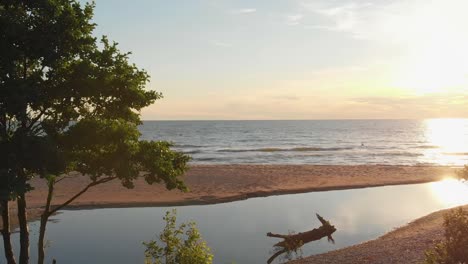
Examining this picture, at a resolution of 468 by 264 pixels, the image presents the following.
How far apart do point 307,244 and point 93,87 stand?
16.2m

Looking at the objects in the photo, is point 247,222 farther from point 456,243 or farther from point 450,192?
point 450,192

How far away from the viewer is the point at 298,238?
75.4 feet

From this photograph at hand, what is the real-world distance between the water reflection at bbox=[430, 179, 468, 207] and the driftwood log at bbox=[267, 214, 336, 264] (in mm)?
15749

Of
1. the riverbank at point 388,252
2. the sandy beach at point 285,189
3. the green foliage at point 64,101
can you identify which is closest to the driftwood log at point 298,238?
the riverbank at point 388,252

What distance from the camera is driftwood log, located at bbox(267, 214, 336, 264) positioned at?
2178 cm

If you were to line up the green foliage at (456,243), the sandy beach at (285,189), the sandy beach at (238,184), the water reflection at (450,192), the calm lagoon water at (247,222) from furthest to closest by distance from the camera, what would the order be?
1. the water reflection at (450,192)
2. the sandy beach at (238,184)
3. the calm lagoon water at (247,222)
4. the sandy beach at (285,189)
5. the green foliage at (456,243)

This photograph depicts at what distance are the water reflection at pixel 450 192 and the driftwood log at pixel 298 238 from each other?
15.7m

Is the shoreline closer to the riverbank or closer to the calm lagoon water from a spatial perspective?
the calm lagoon water

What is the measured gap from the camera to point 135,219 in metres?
29.9

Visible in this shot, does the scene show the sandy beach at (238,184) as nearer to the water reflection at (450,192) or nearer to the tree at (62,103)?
the water reflection at (450,192)

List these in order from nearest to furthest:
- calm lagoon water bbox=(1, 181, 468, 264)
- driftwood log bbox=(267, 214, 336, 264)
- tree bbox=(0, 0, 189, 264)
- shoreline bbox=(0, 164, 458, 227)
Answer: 1. tree bbox=(0, 0, 189, 264)
2. driftwood log bbox=(267, 214, 336, 264)
3. calm lagoon water bbox=(1, 181, 468, 264)
4. shoreline bbox=(0, 164, 458, 227)

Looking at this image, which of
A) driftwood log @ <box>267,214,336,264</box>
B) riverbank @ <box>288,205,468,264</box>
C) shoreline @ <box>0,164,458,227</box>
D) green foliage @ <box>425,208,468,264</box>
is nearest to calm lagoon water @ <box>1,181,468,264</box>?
driftwood log @ <box>267,214,336,264</box>

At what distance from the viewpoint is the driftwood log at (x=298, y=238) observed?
858 inches

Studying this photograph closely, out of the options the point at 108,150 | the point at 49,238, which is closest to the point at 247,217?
the point at 49,238
